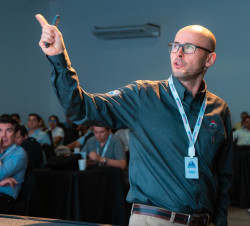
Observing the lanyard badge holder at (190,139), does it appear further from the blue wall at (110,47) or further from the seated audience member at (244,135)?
the blue wall at (110,47)

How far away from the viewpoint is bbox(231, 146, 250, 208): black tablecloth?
22.9 ft

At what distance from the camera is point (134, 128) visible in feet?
5.97

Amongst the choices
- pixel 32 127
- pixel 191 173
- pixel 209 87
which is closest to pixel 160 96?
pixel 191 173

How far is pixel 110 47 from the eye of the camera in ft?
42.4

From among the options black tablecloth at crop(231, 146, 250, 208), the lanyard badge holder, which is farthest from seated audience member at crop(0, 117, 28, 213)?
black tablecloth at crop(231, 146, 250, 208)

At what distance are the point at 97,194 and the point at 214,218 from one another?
259 cm

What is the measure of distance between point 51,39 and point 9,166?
2.52 m

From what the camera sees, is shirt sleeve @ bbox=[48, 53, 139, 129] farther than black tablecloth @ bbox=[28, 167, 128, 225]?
No

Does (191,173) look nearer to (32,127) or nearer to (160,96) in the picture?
(160,96)

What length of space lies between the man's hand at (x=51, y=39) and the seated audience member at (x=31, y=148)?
3730 mm

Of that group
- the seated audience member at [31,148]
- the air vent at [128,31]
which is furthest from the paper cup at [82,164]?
the air vent at [128,31]

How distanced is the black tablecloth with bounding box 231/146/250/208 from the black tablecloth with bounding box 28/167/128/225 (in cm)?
305

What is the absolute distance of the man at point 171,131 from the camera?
67.6 inches

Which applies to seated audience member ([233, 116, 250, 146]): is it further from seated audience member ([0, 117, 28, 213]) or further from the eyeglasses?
the eyeglasses
